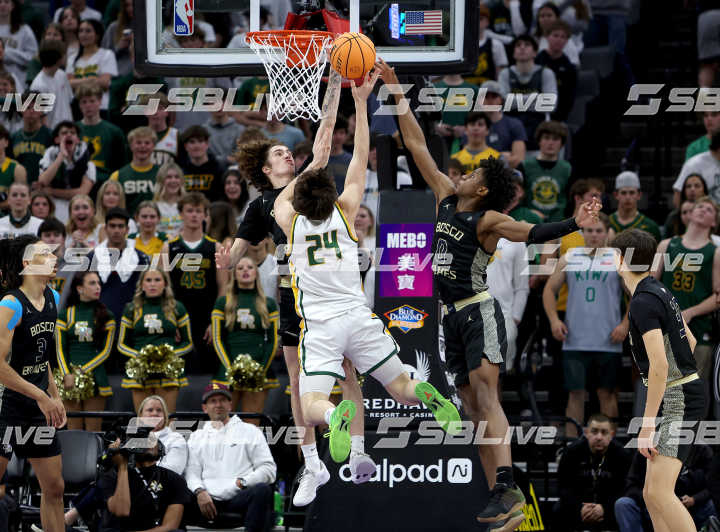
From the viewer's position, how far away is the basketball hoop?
9.73m

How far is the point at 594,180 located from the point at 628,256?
430 cm

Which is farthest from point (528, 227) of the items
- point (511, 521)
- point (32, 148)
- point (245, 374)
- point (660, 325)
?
point (32, 148)

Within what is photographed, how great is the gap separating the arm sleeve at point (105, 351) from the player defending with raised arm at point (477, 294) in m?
3.95

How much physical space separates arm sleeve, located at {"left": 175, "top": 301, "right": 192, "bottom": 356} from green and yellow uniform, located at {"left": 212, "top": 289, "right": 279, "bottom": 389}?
26 cm

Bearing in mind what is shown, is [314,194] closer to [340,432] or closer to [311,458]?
[340,432]

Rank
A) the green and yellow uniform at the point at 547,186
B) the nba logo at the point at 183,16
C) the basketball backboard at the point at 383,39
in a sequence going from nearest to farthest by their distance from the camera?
the basketball backboard at the point at 383,39, the nba logo at the point at 183,16, the green and yellow uniform at the point at 547,186

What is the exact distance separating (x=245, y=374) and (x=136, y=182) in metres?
3.12

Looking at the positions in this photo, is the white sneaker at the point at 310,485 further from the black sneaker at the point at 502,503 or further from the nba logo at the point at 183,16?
the nba logo at the point at 183,16

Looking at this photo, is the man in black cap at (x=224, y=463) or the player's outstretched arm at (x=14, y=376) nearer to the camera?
the player's outstretched arm at (x=14, y=376)

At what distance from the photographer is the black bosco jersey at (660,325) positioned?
8.48 meters

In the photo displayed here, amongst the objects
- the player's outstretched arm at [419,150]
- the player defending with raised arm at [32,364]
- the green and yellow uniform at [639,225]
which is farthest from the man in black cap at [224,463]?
the green and yellow uniform at [639,225]

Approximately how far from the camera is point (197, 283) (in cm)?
1257

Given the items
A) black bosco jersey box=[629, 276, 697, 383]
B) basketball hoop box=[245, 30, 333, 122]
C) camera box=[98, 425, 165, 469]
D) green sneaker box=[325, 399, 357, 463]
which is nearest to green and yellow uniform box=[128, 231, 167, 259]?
camera box=[98, 425, 165, 469]

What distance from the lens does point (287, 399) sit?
12.2m
